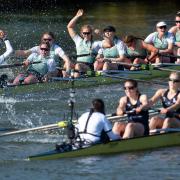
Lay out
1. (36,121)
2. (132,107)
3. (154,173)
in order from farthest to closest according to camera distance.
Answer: (36,121) → (132,107) → (154,173)

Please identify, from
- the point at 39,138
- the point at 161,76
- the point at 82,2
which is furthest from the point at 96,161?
the point at 82,2

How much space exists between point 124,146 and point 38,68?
6.17 m

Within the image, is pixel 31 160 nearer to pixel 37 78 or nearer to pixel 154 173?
pixel 154 173

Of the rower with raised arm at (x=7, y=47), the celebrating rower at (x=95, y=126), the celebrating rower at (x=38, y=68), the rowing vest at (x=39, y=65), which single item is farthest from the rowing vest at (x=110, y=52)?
the celebrating rower at (x=95, y=126)

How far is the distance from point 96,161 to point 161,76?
8.17 metres

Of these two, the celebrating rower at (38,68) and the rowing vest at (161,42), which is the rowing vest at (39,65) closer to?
the celebrating rower at (38,68)

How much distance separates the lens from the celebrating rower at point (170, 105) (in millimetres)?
17391

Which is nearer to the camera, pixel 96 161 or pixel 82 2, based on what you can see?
pixel 96 161

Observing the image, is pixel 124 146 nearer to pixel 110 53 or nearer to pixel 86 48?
pixel 110 53

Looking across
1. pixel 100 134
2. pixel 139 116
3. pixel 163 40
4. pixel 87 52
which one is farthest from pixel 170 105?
pixel 163 40

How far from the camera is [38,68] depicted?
22672 mm

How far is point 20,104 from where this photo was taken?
72.9 feet

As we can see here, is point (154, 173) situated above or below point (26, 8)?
below

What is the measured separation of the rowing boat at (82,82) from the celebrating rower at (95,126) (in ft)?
17.1
